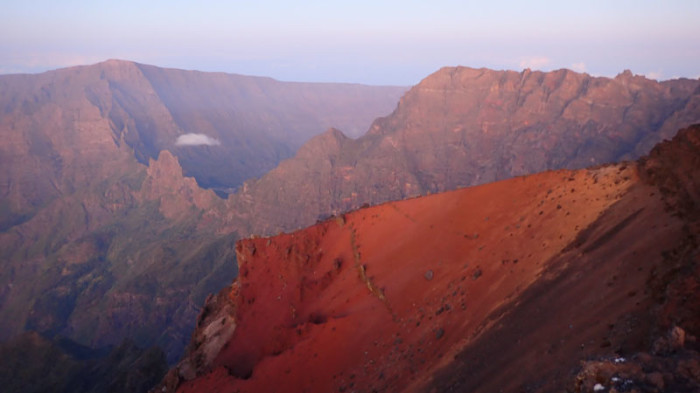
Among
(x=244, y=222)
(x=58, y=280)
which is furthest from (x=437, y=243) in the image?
(x=58, y=280)

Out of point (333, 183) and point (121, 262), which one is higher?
point (333, 183)

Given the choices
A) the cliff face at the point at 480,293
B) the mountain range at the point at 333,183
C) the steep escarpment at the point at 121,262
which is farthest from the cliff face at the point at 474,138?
the cliff face at the point at 480,293

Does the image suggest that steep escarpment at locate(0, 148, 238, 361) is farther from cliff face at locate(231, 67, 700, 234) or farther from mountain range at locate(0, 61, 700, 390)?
cliff face at locate(231, 67, 700, 234)

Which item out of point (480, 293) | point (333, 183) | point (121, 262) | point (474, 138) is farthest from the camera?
point (121, 262)

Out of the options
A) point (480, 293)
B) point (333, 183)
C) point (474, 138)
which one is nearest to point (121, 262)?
point (333, 183)

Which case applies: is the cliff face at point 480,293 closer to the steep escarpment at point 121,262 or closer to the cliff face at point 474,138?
the steep escarpment at point 121,262

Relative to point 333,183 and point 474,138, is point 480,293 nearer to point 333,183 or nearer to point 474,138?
point 474,138
